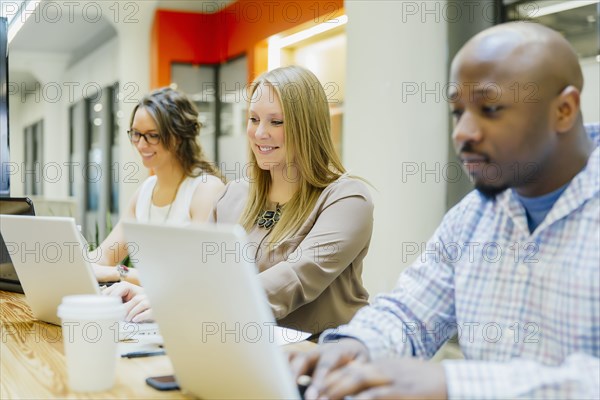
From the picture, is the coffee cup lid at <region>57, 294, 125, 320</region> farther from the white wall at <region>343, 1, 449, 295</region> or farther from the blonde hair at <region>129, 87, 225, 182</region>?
the white wall at <region>343, 1, 449, 295</region>

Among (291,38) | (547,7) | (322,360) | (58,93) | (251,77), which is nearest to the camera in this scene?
(322,360)

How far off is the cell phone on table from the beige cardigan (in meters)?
0.55

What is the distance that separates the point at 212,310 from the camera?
104 centimetres

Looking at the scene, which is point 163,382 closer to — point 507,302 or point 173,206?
point 507,302

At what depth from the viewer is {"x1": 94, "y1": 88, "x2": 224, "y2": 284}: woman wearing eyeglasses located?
297 cm

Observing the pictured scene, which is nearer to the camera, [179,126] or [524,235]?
[524,235]

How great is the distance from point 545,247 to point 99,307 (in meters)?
0.76

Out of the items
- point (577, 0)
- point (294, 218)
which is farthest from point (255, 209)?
point (577, 0)

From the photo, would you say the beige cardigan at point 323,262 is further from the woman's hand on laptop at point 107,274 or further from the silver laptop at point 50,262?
the woman's hand on laptop at point 107,274

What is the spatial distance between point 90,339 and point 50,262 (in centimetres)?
56

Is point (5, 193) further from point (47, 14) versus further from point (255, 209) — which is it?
point (47, 14)

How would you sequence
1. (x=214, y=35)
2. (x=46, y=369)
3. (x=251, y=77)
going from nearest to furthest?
(x=46, y=369)
(x=251, y=77)
(x=214, y=35)

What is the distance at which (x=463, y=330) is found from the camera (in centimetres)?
135

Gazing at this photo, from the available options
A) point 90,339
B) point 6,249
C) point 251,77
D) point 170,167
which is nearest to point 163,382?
point 90,339
